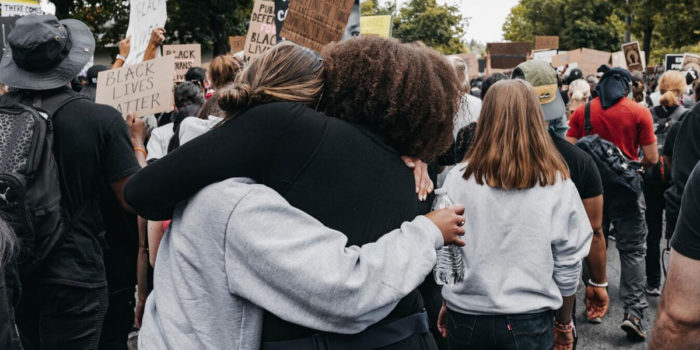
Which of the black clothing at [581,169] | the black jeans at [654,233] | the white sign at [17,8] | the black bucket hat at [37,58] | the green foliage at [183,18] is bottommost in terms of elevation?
the black jeans at [654,233]

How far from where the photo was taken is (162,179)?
1.50 metres

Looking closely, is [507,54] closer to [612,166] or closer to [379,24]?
[379,24]

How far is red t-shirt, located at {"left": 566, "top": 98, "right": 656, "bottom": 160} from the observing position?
5.13 m

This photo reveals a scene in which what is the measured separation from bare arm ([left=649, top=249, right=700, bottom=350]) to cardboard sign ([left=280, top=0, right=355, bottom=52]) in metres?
2.43

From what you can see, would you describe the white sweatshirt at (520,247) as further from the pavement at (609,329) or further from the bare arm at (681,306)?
the pavement at (609,329)

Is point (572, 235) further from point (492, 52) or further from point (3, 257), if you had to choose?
point (492, 52)

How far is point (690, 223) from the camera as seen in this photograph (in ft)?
5.41

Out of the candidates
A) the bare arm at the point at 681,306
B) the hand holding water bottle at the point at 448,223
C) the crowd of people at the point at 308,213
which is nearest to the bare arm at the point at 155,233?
the crowd of people at the point at 308,213

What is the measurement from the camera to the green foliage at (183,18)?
25.6 metres

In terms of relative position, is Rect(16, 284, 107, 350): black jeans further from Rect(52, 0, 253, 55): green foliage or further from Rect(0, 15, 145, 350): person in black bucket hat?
Rect(52, 0, 253, 55): green foliage

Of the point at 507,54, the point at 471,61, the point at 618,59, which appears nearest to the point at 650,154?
the point at 507,54

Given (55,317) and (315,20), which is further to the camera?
(315,20)

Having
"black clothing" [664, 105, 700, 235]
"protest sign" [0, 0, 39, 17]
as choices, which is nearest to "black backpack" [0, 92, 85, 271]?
"black clothing" [664, 105, 700, 235]

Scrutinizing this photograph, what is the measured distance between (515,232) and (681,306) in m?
0.91
